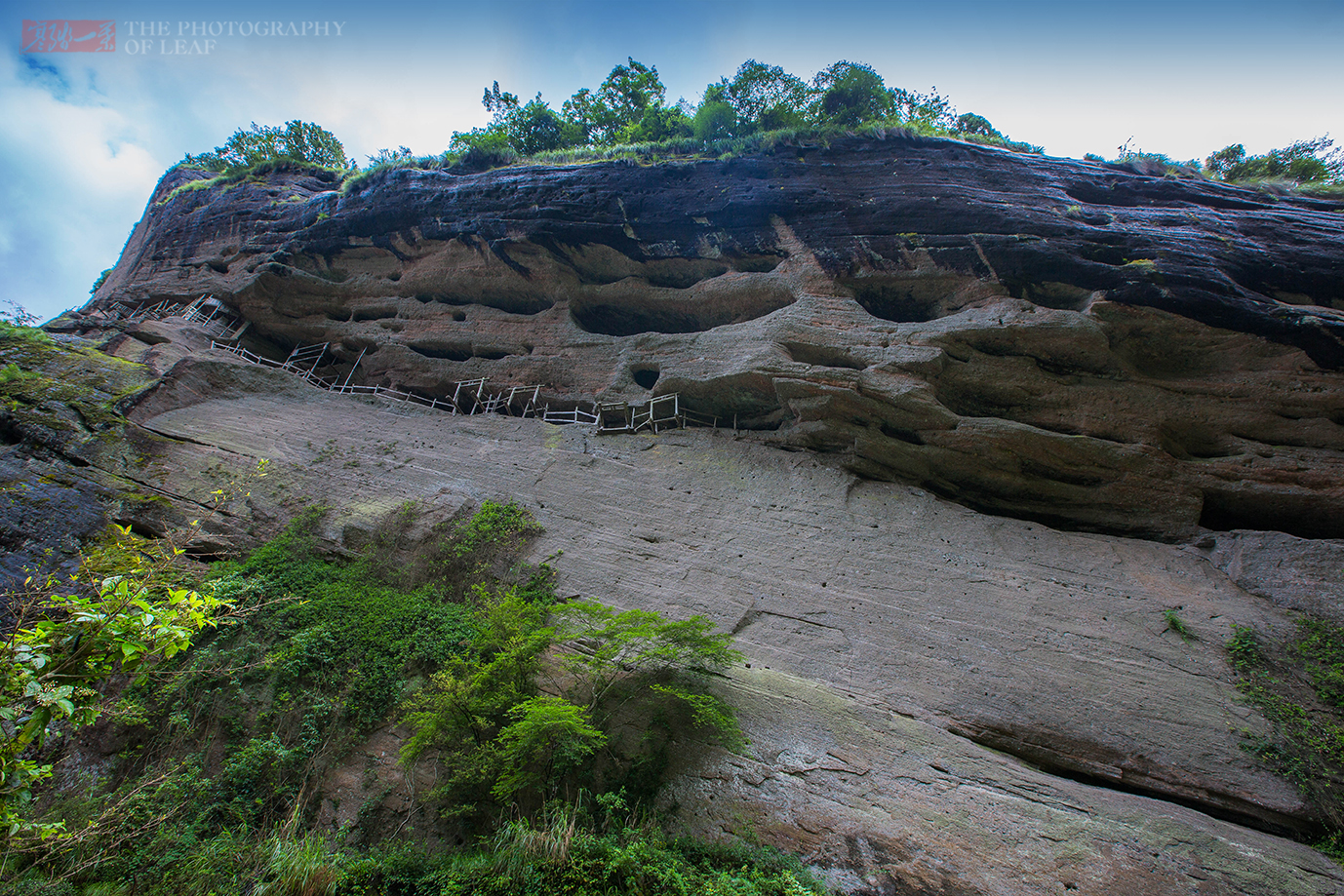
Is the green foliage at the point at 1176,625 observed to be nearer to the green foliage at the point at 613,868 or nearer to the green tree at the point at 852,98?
the green foliage at the point at 613,868

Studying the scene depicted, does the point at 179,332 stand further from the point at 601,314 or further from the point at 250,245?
the point at 601,314

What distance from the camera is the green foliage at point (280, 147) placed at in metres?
22.4

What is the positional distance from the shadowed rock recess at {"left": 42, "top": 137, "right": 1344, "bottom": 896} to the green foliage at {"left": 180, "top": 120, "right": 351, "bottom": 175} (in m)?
8.31

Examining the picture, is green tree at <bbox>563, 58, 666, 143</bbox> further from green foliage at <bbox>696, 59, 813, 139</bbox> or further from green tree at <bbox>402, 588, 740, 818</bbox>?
green tree at <bbox>402, 588, 740, 818</bbox>

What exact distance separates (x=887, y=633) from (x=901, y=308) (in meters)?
8.04

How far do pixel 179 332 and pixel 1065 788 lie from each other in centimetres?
1987

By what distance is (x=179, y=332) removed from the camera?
47.2 feet

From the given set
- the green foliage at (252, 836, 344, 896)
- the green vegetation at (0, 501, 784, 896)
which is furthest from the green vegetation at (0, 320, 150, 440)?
the green foliage at (252, 836, 344, 896)

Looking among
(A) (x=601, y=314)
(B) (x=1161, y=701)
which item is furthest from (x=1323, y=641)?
(A) (x=601, y=314)

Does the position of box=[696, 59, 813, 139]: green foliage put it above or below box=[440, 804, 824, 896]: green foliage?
above

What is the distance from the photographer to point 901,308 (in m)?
13.4

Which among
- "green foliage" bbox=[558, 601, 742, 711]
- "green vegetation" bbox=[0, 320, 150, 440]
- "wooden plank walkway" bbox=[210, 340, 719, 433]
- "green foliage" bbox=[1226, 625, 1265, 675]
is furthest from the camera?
"wooden plank walkway" bbox=[210, 340, 719, 433]

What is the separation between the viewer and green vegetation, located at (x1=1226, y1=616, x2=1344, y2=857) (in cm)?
686

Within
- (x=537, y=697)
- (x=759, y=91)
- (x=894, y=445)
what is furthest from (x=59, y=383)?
(x=759, y=91)
